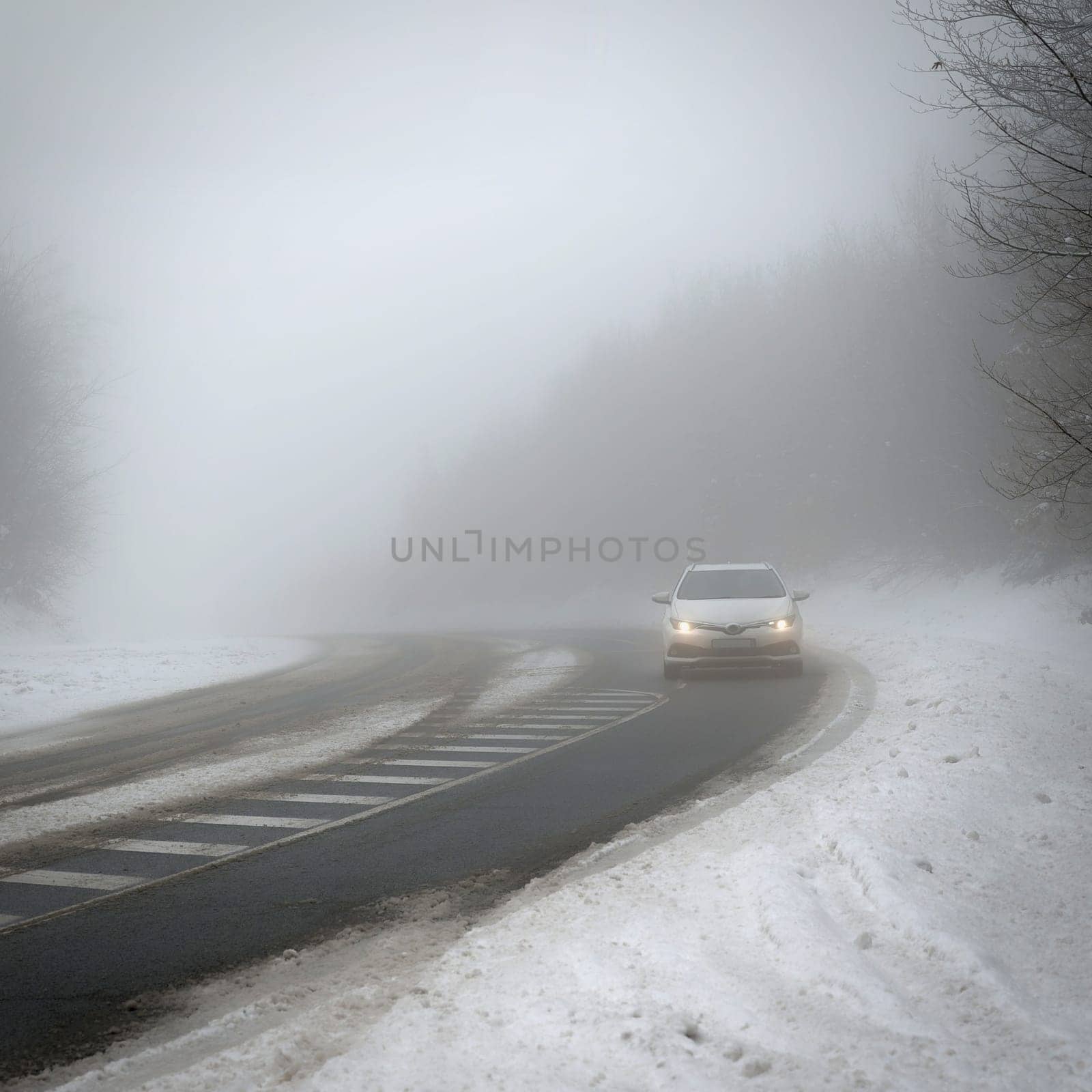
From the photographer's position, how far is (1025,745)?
7488 mm

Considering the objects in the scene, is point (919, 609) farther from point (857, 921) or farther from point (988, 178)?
point (857, 921)

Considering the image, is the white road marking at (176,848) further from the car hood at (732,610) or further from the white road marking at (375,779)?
the car hood at (732,610)

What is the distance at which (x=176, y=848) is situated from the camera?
5754mm

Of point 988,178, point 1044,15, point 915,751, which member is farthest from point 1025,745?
point 988,178

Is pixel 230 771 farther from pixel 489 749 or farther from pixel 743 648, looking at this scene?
pixel 743 648

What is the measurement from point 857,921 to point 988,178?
1558 inches

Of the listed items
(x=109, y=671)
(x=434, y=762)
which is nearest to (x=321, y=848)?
(x=434, y=762)

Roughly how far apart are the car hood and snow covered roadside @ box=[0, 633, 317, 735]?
9529mm

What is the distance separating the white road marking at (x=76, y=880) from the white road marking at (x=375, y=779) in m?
2.55

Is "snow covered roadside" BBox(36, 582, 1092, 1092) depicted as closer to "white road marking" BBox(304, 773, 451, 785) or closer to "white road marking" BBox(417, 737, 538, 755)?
"white road marking" BBox(304, 773, 451, 785)

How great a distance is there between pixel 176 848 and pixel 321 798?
1.40 metres

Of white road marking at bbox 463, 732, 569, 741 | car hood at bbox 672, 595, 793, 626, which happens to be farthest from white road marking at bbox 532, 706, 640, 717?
car hood at bbox 672, 595, 793, 626

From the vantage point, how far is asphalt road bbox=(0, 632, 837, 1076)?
12.4 feet

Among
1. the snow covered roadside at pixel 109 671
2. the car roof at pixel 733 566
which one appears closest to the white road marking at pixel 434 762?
the snow covered roadside at pixel 109 671
